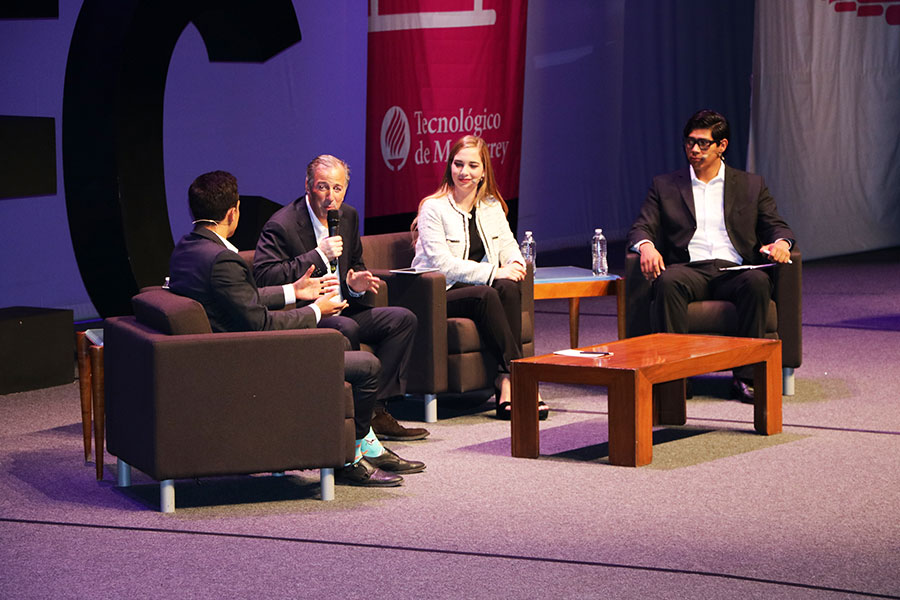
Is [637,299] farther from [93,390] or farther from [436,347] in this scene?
[93,390]

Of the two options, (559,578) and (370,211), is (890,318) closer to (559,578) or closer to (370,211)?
(370,211)

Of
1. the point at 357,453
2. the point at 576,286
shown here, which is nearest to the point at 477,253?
the point at 576,286

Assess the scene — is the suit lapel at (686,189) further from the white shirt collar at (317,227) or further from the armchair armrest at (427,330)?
the white shirt collar at (317,227)

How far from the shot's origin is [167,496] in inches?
173

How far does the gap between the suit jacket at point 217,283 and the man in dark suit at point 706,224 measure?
2.37 metres

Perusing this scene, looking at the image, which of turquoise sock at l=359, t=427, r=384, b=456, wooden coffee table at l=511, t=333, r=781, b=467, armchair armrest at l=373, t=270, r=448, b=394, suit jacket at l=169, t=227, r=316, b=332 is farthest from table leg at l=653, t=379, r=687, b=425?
suit jacket at l=169, t=227, r=316, b=332

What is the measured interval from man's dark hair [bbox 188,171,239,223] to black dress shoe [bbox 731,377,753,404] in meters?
2.71

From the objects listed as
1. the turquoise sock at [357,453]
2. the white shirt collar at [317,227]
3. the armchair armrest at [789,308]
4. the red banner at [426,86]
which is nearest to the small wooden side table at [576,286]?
the armchair armrest at [789,308]

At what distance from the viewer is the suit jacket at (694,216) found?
21.1 feet

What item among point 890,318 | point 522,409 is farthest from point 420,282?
point 890,318

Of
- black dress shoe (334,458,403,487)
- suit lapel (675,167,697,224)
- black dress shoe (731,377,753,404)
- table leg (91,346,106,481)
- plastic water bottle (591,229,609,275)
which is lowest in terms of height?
black dress shoe (334,458,403,487)

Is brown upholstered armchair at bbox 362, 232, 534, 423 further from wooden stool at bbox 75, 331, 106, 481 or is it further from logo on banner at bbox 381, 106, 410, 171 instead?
logo on banner at bbox 381, 106, 410, 171

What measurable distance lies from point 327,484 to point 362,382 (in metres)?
0.36

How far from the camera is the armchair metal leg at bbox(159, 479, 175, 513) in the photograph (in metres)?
4.39
